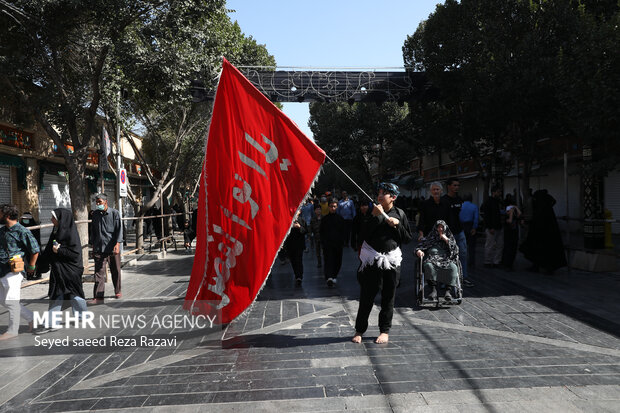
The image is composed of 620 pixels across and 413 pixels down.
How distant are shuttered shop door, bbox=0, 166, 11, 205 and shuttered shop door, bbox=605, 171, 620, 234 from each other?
22.2 m

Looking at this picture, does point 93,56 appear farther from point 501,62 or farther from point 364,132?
point 364,132

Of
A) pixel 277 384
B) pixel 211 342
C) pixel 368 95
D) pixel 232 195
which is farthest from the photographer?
pixel 368 95

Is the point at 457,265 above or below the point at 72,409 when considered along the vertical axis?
above

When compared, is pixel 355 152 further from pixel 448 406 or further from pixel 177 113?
pixel 448 406

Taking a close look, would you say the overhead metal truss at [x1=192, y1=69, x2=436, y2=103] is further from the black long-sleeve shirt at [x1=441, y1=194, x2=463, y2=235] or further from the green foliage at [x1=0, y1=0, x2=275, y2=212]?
the black long-sleeve shirt at [x1=441, y1=194, x2=463, y2=235]

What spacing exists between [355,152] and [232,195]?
3223cm

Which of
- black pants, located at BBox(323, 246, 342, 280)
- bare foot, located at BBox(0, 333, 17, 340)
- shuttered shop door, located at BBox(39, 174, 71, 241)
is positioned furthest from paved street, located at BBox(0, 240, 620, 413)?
shuttered shop door, located at BBox(39, 174, 71, 241)

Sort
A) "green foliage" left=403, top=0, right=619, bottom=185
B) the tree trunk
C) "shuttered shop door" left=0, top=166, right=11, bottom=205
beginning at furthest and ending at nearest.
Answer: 1. "shuttered shop door" left=0, top=166, right=11, bottom=205
2. the tree trunk
3. "green foliage" left=403, top=0, right=619, bottom=185

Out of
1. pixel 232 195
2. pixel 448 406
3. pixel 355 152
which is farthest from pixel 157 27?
pixel 355 152

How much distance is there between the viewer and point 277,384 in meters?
3.99

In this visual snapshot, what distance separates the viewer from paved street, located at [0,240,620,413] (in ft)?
12.0

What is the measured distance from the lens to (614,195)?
713 inches

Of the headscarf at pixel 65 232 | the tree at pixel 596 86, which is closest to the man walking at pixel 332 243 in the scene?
the headscarf at pixel 65 232

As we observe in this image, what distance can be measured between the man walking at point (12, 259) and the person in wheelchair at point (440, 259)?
16.9 feet
